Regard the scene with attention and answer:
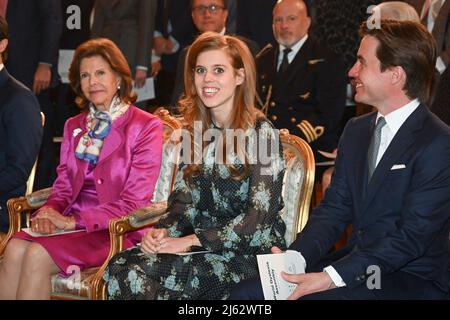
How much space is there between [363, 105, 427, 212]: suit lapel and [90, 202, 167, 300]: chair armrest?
1.10 m

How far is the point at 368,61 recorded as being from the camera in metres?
3.24

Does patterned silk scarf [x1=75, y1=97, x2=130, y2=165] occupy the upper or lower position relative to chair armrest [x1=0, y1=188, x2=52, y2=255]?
upper

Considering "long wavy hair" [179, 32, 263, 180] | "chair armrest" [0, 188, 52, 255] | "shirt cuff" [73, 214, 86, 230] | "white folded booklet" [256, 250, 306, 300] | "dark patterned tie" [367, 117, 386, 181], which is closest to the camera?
"white folded booklet" [256, 250, 306, 300]

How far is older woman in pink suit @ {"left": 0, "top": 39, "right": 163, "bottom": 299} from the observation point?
3756 mm

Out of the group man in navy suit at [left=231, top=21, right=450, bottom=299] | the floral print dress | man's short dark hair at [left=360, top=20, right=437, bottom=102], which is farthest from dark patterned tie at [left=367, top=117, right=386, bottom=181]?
the floral print dress

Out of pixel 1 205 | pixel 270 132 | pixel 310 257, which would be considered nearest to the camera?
pixel 310 257

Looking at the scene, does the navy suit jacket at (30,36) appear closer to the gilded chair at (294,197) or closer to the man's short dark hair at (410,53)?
the gilded chair at (294,197)

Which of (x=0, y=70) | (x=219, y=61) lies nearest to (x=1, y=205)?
(x=0, y=70)

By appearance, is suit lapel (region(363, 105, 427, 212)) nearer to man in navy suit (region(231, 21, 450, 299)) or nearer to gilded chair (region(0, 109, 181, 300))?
man in navy suit (region(231, 21, 450, 299))

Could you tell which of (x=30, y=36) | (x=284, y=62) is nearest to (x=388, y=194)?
(x=284, y=62)

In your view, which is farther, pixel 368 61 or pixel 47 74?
pixel 47 74

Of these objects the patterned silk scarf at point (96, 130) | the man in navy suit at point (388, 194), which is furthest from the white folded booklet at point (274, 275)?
the patterned silk scarf at point (96, 130)

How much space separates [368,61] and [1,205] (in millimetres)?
2066

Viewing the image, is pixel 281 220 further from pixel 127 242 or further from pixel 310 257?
pixel 127 242
